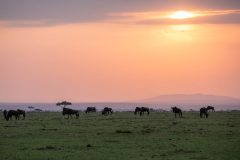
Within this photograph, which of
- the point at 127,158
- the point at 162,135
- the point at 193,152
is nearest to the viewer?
the point at 127,158

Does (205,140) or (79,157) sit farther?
(205,140)

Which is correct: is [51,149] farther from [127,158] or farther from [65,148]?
[127,158]

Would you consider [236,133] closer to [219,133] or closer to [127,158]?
[219,133]

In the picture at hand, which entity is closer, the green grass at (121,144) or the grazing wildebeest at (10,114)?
the green grass at (121,144)

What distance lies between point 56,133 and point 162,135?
7.83 meters

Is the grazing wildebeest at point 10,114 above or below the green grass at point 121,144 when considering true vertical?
above

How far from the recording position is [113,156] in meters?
26.0

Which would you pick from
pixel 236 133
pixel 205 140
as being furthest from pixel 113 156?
pixel 236 133

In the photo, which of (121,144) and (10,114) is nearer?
(121,144)

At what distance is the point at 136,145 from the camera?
3050cm

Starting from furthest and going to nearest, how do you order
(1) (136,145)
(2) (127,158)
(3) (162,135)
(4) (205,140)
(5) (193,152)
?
(3) (162,135) → (4) (205,140) → (1) (136,145) → (5) (193,152) → (2) (127,158)

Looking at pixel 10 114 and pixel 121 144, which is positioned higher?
pixel 10 114

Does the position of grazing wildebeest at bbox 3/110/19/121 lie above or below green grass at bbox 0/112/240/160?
above

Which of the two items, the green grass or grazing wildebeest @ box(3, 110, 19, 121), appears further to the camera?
grazing wildebeest @ box(3, 110, 19, 121)
